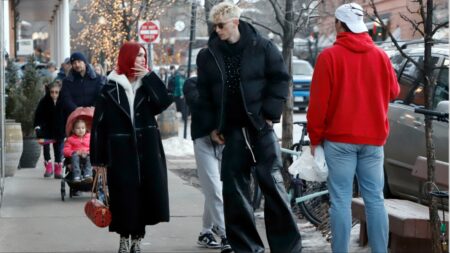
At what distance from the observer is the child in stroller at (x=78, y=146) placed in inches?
480

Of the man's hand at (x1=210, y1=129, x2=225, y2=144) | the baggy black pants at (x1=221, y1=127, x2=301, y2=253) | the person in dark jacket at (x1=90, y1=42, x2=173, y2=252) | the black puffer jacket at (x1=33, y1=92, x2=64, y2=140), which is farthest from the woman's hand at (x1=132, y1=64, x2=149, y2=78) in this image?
the black puffer jacket at (x1=33, y1=92, x2=64, y2=140)

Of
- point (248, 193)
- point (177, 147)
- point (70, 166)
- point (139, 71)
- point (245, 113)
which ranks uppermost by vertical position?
point (139, 71)

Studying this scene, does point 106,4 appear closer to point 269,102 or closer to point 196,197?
point 196,197

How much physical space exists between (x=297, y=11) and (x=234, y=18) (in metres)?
4.63

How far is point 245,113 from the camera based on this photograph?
7586 millimetres

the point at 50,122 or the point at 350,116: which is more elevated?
the point at 350,116

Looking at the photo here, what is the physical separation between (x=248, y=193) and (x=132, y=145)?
3.62ft

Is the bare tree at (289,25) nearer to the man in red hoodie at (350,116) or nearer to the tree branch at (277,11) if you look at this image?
the tree branch at (277,11)

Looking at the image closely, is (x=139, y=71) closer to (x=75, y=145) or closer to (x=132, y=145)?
(x=132, y=145)

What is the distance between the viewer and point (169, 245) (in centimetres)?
916

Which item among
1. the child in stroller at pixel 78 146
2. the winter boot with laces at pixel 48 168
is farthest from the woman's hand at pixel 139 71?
the winter boot with laces at pixel 48 168

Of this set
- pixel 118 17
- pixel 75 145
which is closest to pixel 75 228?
pixel 75 145

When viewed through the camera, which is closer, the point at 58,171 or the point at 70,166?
the point at 70,166

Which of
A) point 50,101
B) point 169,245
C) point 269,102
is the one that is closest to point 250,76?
point 269,102
